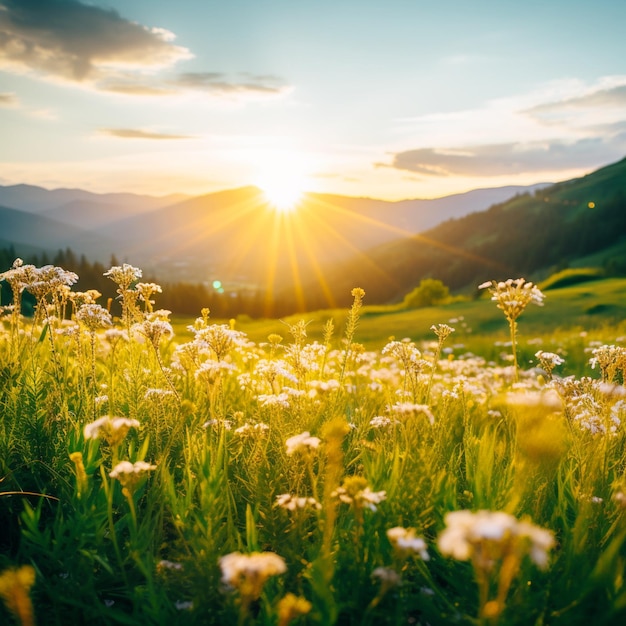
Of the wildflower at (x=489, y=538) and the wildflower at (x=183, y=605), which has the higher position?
the wildflower at (x=489, y=538)

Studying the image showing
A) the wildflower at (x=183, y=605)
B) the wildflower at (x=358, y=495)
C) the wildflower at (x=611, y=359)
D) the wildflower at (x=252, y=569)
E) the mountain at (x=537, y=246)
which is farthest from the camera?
the mountain at (x=537, y=246)

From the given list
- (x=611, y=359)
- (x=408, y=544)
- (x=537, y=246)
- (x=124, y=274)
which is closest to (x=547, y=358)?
(x=611, y=359)

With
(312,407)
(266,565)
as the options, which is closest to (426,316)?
(312,407)

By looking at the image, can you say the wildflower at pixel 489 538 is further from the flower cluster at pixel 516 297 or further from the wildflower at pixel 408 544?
the flower cluster at pixel 516 297

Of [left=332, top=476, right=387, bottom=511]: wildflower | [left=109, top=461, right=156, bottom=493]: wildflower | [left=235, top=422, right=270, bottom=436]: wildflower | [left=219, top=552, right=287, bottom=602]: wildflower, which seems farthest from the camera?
[left=235, top=422, right=270, bottom=436]: wildflower

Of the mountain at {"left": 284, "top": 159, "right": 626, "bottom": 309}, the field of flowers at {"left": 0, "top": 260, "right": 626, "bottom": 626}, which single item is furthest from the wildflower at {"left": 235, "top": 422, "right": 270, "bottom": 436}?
the mountain at {"left": 284, "top": 159, "right": 626, "bottom": 309}

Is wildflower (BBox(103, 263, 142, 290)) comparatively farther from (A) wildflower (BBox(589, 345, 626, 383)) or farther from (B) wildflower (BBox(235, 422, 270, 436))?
(A) wildflower (BBox(589, 345, 626, 383))

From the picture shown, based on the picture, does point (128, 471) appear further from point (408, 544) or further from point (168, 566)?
point (408, 544)

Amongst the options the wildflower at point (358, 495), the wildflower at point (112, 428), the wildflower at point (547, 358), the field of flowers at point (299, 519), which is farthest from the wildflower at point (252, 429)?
the wildflower at point (547, 358)

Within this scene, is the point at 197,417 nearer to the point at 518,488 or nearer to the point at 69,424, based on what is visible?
the point at 69,424

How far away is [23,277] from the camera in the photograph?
4.97m

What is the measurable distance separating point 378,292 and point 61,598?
650 ft

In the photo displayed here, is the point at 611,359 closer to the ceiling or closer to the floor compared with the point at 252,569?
closer to the ceiling

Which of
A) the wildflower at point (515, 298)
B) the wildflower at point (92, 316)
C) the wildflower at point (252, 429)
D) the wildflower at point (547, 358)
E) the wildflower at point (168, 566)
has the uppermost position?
the wildflower at point (515, 298)
